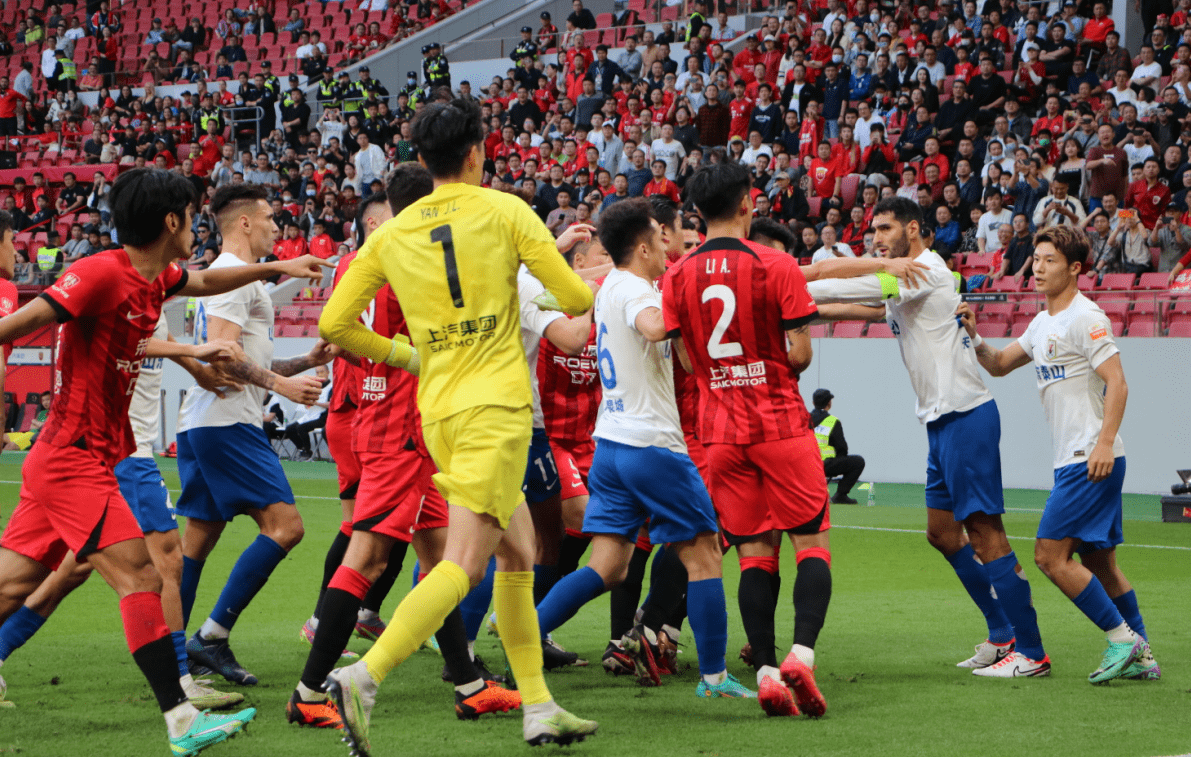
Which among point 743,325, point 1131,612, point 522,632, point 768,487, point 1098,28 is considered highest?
point 1098,28

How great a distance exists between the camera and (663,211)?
18.3 feet

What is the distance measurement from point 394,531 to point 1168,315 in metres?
12.8

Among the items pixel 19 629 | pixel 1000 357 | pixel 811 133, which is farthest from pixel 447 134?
pixel 811 133

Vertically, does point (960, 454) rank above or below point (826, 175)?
below

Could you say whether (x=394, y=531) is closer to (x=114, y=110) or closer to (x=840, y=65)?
(x=840, y=65)

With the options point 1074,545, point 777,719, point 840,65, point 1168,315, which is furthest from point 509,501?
point 840,65

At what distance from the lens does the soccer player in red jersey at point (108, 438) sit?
4156 mm

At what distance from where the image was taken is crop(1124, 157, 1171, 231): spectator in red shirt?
1573cm

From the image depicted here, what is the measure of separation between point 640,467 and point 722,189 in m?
1.21

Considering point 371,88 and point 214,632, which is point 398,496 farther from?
point 371,88

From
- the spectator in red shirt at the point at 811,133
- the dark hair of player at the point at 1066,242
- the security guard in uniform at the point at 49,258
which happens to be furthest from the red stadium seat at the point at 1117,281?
the security guard in uniform at the point at 49,258

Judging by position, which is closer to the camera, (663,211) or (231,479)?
(663,211)

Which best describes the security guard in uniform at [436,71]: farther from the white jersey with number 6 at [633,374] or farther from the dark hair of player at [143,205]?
the dark hair of player at [143,205]

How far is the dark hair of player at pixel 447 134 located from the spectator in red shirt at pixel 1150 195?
44.3ft
